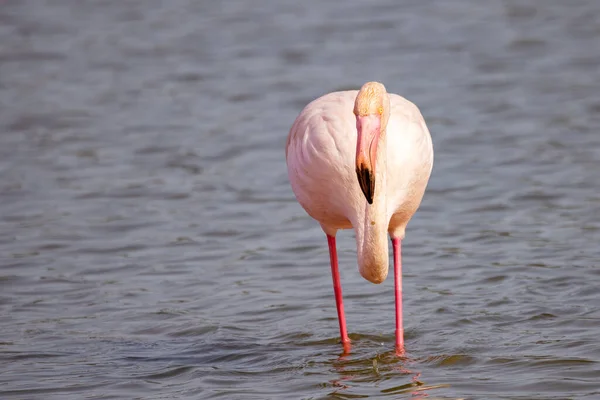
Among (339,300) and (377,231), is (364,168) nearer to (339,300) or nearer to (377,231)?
(377,231)

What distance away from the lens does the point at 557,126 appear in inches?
468

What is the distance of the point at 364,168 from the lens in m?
5.83

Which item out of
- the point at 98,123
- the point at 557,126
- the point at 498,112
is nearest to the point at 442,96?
the point at 498,112

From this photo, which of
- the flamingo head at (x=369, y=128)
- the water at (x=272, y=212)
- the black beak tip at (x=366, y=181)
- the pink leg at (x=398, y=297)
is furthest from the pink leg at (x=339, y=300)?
the black beak tip at (x=366, y=181)

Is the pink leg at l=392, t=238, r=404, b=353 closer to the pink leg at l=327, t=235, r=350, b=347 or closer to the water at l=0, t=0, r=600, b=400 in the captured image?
the water at l=0, t=0, r=600, b=400

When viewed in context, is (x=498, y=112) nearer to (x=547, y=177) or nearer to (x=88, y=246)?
(x=547, y=177)

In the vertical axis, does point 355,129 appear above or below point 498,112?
above

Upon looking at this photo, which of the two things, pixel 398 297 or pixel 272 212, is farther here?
pixel 272 212

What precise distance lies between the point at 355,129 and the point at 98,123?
685cm

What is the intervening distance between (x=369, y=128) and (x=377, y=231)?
1.91 ft

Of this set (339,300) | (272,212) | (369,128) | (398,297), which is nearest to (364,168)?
(369,128)

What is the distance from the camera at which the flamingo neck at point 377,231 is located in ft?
20.3

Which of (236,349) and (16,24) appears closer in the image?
(236,349)

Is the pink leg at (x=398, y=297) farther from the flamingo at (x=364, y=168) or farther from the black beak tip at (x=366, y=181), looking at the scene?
the black beak tip at (x=366, y=181)
